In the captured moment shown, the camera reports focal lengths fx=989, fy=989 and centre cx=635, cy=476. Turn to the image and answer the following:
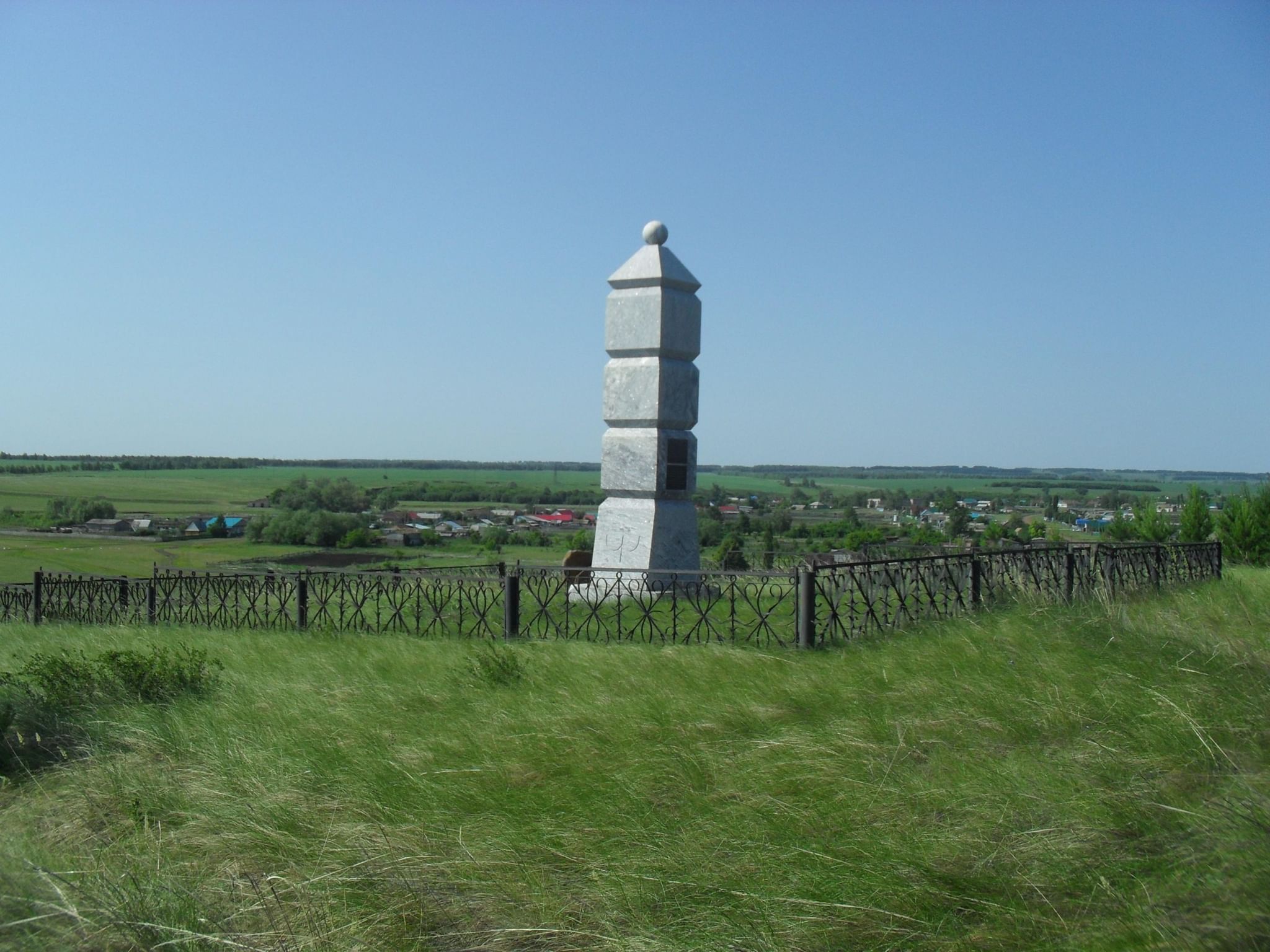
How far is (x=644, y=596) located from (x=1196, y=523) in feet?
42.5

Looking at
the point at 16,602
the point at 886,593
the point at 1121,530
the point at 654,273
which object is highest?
the point at 654,273

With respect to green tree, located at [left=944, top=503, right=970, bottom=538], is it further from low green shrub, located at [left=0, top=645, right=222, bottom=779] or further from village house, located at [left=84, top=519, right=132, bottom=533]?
village house, located at [left=84, top=519, right=132, bottom=533]

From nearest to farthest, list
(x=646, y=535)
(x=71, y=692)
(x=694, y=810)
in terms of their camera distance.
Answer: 1. (x=694, y=810)
2. (x=71, y=692)
3. (x=646, y=535)

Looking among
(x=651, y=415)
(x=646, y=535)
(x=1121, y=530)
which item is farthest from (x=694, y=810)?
(x=1121, y=530)

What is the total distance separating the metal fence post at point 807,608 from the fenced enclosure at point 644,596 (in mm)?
11

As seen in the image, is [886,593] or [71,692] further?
[886,593]

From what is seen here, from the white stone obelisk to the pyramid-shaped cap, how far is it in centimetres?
1

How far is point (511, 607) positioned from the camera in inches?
377

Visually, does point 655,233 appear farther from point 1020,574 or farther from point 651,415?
point 1020,574

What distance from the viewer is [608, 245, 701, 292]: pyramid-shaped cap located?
1155 cm

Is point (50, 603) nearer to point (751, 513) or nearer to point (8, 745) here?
point (8, 745)

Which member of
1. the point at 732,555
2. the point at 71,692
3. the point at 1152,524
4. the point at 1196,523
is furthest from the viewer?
the point at 1196,523

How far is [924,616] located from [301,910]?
6.46m

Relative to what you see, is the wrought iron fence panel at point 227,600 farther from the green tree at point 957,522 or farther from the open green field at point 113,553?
the green tree at point 957,522
